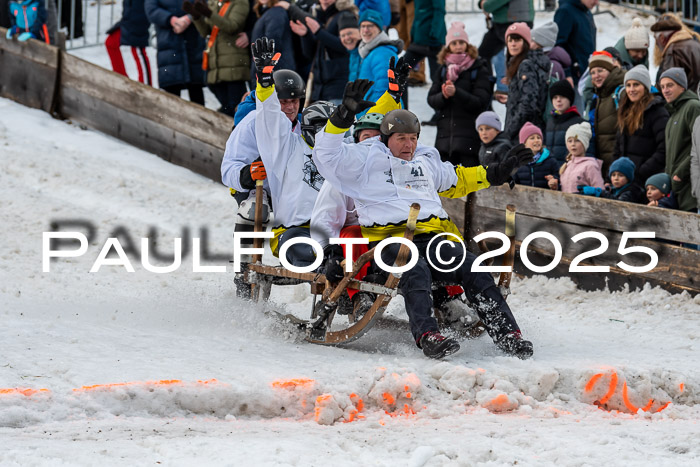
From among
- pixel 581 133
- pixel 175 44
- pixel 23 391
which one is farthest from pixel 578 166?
pixel 23 391

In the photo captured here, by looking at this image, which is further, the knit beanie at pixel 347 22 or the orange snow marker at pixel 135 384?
the knit beanie at pixel 347 22

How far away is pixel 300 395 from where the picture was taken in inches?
196

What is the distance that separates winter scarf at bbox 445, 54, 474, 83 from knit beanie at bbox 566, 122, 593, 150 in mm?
1312

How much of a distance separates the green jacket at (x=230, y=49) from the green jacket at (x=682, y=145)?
459 cm

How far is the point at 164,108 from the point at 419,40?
2.93 m

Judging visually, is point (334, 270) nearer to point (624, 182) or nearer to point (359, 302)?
point (359, 302)

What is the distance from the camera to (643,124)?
824 centimetres

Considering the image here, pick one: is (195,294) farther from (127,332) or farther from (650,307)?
(650,307)

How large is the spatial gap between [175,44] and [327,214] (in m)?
5.44

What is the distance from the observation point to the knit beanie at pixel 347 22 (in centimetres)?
977

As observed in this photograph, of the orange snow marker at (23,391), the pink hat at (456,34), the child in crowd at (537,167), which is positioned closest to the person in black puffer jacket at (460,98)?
the pink hat at (456,34)

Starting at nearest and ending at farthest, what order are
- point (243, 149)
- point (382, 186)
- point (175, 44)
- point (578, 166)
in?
point (382, 186) → point (243, 149) → point (578, 166) → point (175, 44)

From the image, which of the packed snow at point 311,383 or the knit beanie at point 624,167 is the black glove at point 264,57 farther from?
the knit beanie at point 624,167

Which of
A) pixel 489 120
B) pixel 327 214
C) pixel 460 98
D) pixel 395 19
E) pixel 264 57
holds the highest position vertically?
pixel 395 19
